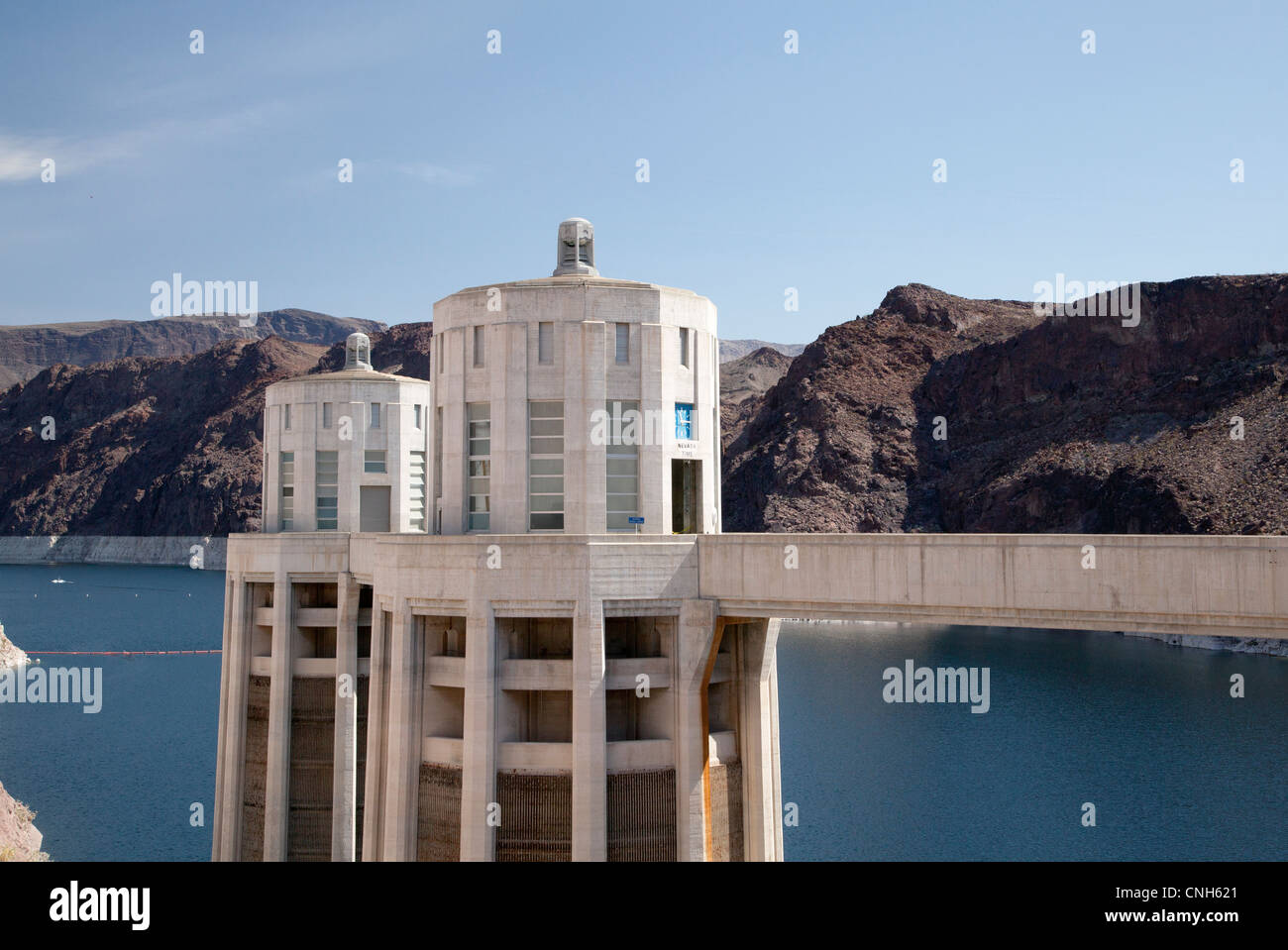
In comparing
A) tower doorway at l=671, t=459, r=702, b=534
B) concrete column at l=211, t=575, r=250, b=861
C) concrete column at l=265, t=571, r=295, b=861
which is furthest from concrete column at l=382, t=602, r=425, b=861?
concrete column at l=211, t=575, r=250, b=861

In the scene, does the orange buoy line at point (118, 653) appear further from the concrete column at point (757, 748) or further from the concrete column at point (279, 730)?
the concrete column at point (757, 748)

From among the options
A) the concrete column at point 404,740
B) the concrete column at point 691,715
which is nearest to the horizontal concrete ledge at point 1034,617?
the concrete column at point 691,715

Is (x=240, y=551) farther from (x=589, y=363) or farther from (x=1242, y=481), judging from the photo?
(x=1242, y=481)

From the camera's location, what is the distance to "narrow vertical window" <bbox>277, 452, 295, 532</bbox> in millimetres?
44750

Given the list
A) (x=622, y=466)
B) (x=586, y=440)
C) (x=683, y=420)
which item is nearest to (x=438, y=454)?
(x=586, y=440)

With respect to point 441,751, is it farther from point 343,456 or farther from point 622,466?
point 343,456

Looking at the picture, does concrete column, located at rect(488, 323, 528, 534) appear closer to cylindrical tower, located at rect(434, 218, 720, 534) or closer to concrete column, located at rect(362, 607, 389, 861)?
cylindrical tower, located at rect(434, 218, 720, 534)

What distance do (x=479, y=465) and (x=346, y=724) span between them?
1670cm

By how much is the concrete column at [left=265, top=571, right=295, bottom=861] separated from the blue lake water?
1881 centimetres

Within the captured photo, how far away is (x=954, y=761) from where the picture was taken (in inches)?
2977

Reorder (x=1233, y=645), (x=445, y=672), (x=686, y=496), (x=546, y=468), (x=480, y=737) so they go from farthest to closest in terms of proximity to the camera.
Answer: (x=1233, y=645)
(x=686, y=496)
(x=546, y=468)
(x=445, y=672)
(x=480, y=737)

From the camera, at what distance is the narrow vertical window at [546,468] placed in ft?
83.3
